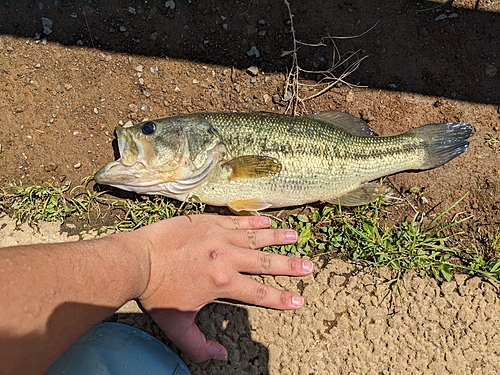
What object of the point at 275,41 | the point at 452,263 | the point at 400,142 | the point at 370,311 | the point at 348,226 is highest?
the point at 275,41

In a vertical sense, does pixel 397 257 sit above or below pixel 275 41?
below

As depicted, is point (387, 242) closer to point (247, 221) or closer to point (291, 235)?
point (291, 235)

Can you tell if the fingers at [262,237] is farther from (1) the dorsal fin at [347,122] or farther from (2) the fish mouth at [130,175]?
(1) the dorsal fin at [347,122]

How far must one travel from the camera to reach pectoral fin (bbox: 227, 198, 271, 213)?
3.11 m

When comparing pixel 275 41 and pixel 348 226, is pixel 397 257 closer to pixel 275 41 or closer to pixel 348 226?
pixel 348 226

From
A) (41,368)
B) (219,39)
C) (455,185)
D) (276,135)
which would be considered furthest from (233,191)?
(455,185)

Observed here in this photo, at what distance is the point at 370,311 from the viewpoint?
331 centimetres

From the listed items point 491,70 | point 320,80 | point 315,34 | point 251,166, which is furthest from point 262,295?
point 491,70

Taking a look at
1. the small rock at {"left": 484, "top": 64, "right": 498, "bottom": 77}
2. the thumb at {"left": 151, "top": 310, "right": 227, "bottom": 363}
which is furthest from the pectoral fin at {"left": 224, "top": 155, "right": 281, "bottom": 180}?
the small rock at {"left": 484, "top": 64, "right": 498, "bottom": 77}

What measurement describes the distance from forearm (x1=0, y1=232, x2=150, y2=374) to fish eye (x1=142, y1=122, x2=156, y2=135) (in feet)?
2.79

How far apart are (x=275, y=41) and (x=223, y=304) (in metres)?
2.23

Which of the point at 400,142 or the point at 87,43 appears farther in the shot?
the point at 87,43

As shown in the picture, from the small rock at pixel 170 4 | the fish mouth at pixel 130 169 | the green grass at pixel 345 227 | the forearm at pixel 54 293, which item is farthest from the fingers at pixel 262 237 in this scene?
the small rock at pixel 170 4

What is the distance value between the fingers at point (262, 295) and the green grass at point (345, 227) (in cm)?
34
